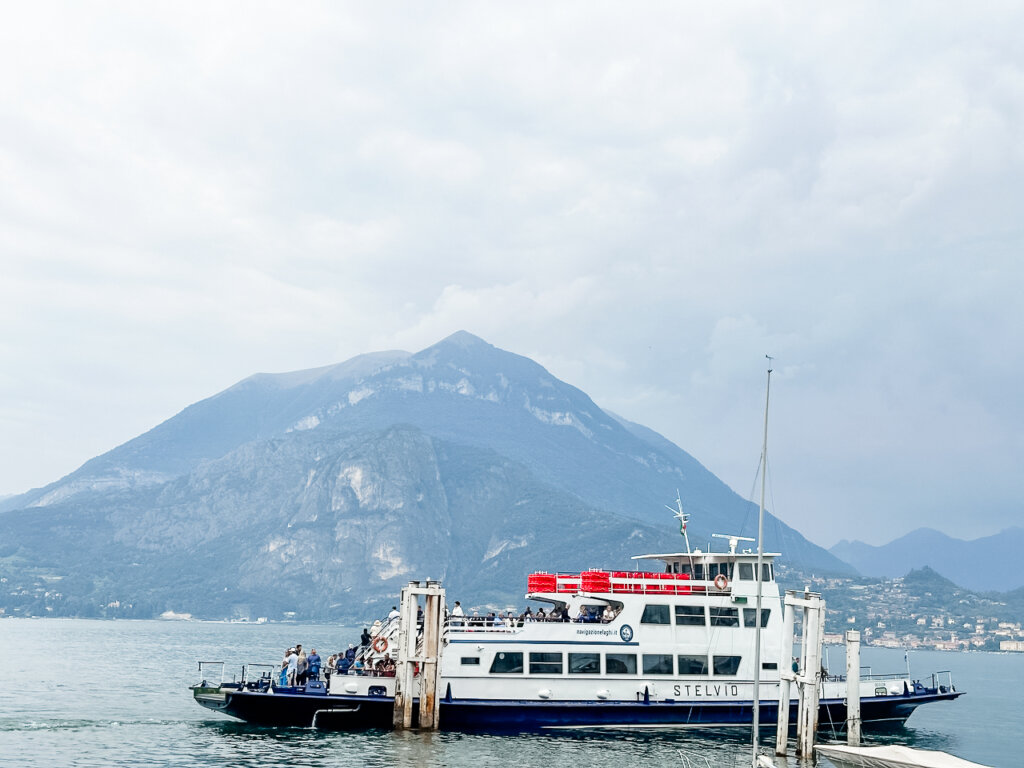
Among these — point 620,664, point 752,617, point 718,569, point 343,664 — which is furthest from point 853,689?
point 343,664

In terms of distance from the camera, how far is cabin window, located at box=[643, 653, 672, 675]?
140ft

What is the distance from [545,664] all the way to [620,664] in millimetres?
2915

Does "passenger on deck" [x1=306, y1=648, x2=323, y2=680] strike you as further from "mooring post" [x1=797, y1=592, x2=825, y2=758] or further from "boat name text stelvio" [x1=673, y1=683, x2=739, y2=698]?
"mooring post" [x1=797, y1=592, x2=825, y2=758]

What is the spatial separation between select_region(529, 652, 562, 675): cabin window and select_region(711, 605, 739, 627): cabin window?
6467 millimetres

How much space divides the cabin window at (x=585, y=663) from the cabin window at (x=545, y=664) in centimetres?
54

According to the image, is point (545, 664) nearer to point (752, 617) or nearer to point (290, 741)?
point (752, 617)

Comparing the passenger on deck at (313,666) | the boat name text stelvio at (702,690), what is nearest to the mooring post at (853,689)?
the boat name text stelvio at (702,690)

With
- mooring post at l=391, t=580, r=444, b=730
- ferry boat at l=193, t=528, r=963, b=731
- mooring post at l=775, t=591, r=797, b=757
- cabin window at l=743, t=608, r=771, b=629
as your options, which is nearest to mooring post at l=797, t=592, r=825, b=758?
mooring post at l=775, t=591, r=797, b=757

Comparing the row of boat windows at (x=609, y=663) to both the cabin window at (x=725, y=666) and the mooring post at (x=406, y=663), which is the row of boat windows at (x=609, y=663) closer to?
the cabin window at (x=725, y=666)

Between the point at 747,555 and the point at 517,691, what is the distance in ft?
34.9

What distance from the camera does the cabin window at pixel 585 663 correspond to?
138ft

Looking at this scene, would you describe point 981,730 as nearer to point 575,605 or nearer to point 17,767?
point 575,605

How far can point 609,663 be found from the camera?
42.3 m

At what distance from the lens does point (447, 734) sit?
3994 centimetres
